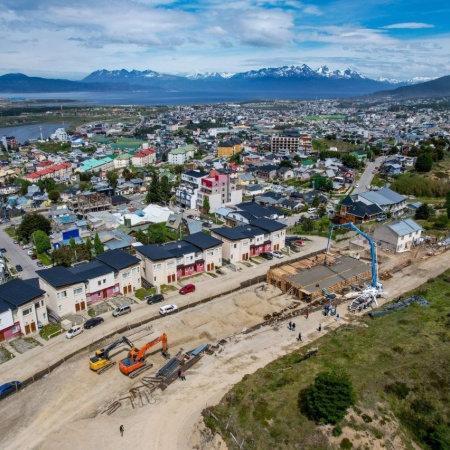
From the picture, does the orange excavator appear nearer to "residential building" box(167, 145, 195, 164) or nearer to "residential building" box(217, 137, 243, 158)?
"residential building" box(167, 145, 195, 164)

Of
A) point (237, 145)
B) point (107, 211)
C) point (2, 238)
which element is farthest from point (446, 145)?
point (2, 238)

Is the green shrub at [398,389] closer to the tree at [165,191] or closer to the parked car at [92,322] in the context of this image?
the parked car at [92,322]

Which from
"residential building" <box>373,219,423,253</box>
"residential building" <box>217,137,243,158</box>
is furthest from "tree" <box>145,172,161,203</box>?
"residential building" <box>217,137,243,158</box>

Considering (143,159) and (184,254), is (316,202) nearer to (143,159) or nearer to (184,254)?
(184,254)

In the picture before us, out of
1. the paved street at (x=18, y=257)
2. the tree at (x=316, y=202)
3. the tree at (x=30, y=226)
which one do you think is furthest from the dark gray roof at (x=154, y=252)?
the tree at (x=316, y=202)

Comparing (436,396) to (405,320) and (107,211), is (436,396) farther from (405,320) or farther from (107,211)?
(107,211)
